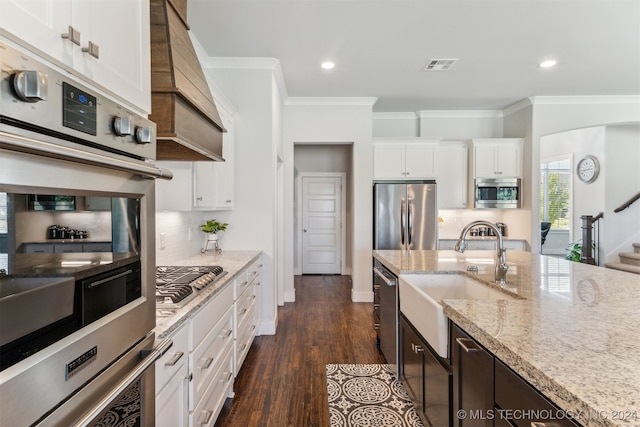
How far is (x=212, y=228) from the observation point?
3.14 meters

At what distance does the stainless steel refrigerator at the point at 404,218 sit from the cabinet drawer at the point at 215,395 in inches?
116

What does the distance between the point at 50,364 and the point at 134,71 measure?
2.86 feet

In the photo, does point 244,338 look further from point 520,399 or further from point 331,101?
point 331,101

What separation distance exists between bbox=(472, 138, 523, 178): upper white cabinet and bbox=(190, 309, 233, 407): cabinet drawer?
4473mm

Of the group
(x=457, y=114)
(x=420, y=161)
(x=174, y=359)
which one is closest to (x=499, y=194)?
(x=420, y=161)

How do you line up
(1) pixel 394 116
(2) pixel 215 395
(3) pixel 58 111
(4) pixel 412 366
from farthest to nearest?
(1) pixel 394 116
(4) pixel 412 366
(2) pixel 215 395
(3) pixel 58 111

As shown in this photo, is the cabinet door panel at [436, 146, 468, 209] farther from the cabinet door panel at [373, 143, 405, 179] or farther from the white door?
the white door

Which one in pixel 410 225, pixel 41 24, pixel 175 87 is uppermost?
pixel 175 87

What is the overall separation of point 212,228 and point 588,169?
7.58 metres

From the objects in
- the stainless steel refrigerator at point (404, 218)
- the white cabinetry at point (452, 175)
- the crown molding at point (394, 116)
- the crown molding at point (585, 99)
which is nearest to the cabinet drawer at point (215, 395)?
the stainless steel refrigerator at point (404, 218)

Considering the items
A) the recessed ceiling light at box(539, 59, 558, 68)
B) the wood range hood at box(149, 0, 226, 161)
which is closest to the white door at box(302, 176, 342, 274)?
the recessed ceiling light at box(539, 59, 558, 68)

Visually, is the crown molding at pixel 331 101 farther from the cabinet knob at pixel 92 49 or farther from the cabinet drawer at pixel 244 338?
the cabinet knob at pixel 92 49

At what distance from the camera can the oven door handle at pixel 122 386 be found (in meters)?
0.72

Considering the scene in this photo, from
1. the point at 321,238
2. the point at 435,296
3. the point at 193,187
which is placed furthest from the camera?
the point at 321,238
